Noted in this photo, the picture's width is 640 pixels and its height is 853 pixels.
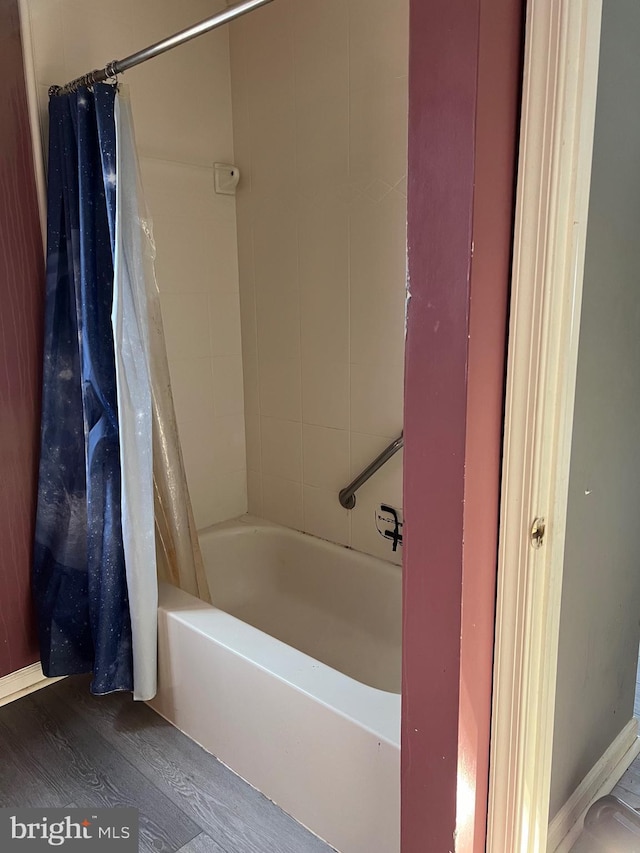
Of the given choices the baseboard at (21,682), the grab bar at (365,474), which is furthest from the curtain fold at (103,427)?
the grab bar at (365,474)

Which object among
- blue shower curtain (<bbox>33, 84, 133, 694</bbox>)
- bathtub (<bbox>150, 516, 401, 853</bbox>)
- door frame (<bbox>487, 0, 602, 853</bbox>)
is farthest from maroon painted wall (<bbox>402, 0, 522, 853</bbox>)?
blue shower curtain (<bbox>33, 84, 133, 694</bbox>)

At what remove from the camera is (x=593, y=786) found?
1.51 metres

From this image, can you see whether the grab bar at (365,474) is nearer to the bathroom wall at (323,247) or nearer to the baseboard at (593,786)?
the bathroom wall at (323,247)

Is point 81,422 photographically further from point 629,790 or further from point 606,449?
point 629,790

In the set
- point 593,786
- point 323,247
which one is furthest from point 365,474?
point 593,786

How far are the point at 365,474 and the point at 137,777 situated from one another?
3.62 ft

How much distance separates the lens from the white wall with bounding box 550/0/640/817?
110cm

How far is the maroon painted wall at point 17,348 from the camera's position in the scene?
1683mm

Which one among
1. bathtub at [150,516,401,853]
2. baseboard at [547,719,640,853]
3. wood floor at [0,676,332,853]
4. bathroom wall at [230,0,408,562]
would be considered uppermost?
bathroom wall at [230,0,408,562]

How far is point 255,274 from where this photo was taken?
7.79ft

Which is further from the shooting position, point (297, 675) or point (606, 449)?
point (297, 675)

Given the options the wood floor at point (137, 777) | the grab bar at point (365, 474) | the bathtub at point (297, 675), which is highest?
the grab bar at point (365, 474)

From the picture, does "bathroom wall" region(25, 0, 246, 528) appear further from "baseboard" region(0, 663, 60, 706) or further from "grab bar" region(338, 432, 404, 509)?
"baseboard" region(0, 663, 60, 706)

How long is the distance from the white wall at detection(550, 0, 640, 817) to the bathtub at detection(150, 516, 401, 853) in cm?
41
